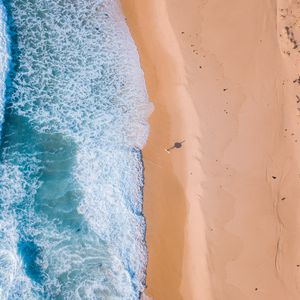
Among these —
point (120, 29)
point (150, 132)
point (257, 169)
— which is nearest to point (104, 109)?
point (150, 132)

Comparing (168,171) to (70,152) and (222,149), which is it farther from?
(70,152)

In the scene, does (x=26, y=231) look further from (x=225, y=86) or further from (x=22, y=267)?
(x=225, y=86)

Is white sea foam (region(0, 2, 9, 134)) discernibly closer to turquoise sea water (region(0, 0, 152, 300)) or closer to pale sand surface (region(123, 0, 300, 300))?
turquoise sea water (region(0, 0, 152, 300))

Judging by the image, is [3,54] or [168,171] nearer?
[168,171]

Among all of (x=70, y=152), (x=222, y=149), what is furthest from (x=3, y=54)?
(x=222, y=149)

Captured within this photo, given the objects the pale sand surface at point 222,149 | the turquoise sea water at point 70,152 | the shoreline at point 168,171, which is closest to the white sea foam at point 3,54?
the turquoise sea water at point 70,152
